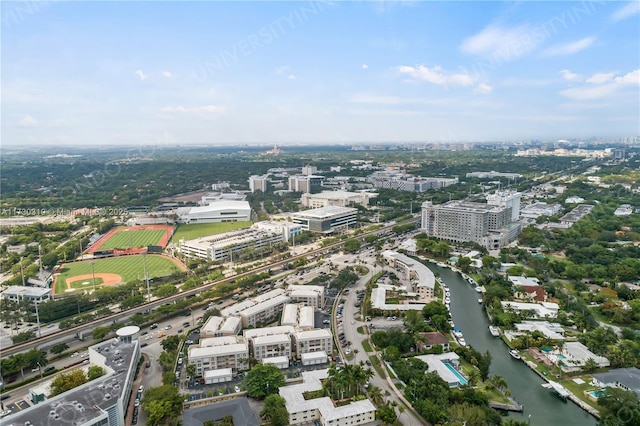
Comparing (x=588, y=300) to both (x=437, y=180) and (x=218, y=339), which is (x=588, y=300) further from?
(x=437, y=180)

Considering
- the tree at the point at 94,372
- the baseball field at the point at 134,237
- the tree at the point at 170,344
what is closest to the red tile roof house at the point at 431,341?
the tree at the point at 170,344

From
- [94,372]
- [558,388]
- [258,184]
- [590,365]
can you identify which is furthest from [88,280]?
[258,184]

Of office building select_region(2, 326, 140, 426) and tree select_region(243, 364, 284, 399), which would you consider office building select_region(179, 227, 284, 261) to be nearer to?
office building select_region(2, 326, 140, 426)

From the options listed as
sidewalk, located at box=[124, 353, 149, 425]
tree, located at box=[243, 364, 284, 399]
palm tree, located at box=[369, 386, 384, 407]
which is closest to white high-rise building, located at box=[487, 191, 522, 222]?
palm tree, located at box=[369, 386, 384, 407]

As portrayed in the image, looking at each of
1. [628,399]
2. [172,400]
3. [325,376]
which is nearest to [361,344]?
[325,376]

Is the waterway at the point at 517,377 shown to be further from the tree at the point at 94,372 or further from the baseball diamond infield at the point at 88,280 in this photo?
the baseball diamond infield at the point at 88,280

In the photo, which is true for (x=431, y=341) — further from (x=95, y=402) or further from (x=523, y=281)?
(x=95, y=402)
